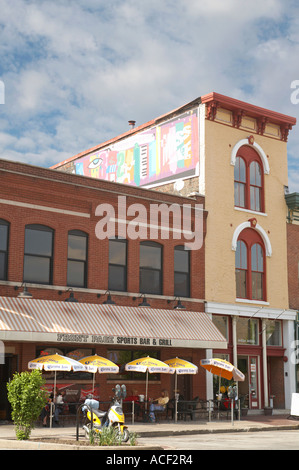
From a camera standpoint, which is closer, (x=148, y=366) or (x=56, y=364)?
(x=56, y=364)

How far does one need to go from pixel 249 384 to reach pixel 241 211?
8.65 metres

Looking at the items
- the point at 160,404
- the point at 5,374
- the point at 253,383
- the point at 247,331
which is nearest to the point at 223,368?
the point at 160,404

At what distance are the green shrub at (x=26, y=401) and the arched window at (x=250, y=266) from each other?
1661 cm

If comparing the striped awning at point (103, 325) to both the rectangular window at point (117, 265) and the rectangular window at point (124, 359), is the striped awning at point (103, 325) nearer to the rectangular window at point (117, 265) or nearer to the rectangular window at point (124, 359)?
the rectangular window at point (117, 265)

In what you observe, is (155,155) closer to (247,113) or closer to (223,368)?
(247,113)

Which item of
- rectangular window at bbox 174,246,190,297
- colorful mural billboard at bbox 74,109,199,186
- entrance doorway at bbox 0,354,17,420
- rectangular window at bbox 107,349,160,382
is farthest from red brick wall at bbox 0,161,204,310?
colorful mural billboard at bbox 74,109,199,186

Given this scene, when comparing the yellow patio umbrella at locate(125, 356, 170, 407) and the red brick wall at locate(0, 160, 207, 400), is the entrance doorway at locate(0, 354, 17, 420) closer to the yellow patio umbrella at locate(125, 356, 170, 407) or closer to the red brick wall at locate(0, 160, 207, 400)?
the red brick wall at locate(0, 160, 207, 400)

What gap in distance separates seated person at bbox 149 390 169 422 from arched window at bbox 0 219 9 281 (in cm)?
774

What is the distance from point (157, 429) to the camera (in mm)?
22750

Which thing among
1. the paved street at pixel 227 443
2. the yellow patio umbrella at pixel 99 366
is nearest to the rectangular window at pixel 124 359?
the yellow patio umbrella at pixel 99 366

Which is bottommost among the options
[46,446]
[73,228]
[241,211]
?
[46,446]

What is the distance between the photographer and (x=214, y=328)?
29.8 metres
